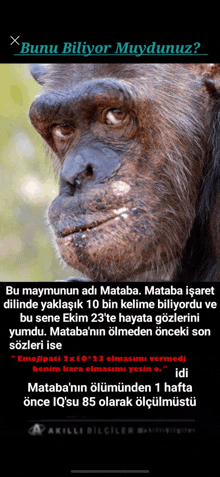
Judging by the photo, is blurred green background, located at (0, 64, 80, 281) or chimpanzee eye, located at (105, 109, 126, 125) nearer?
chimpanzee eye, located at (105, 109, 126, 125)

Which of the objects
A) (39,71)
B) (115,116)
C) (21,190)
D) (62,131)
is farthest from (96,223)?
(21,190)

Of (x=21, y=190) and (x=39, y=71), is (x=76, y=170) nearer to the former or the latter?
(x=39, y=71)

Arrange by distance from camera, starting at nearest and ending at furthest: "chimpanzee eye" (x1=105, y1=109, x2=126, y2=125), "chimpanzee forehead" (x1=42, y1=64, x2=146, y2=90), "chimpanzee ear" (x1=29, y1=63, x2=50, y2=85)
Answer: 1. "chimpanzee eye" (x1=105, y1=109, x2=126, y2=125)
2. "chimpanzee forehead" (x1=42, y1=64, x2=146, y2=90)
3. "chimpanzee ear" (x1=29, y1=63, x2=50, y2=85)

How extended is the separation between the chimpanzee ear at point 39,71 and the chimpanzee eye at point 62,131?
0.55 m

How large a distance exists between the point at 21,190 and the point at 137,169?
592 centimetres

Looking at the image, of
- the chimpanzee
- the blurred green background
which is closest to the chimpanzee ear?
the chimpanzee

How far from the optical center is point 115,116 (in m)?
3.85

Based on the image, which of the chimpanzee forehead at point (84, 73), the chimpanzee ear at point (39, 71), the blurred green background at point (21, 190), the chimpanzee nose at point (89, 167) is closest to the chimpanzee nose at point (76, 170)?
the chimpanzee nose at point (89, 167)

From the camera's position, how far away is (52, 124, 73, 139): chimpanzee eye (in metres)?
4.16

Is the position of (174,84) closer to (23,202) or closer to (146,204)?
(146,204)

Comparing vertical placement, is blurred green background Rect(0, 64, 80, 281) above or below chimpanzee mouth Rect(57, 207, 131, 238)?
above

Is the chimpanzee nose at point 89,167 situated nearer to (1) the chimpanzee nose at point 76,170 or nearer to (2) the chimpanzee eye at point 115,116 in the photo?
(1) the chimpanzee nose at point 76,170

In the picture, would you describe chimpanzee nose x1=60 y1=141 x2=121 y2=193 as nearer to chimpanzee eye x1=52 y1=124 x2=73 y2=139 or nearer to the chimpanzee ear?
chimpanzee eye x1=52 y1=124 x2=73 y2=139
